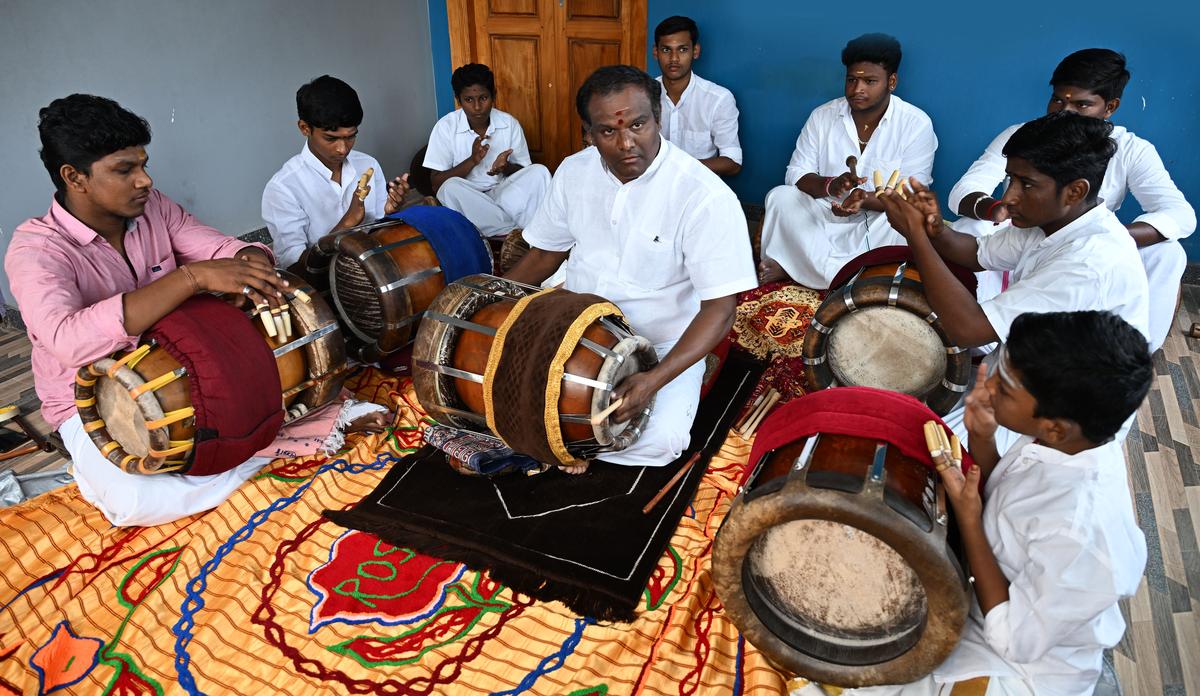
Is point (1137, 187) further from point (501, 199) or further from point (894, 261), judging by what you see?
point (501, 199)

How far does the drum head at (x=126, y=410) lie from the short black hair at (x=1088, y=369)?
8.03 ft

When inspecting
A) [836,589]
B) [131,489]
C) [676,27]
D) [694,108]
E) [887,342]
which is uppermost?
[676,27]

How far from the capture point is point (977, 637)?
5.82 ft

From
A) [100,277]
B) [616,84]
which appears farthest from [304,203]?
[616,84]

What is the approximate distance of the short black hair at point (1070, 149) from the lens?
2.18 metres

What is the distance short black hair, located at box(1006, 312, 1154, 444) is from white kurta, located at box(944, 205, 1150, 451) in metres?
0.56

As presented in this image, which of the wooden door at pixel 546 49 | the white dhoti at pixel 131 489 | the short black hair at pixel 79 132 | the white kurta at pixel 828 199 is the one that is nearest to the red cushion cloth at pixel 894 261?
the white kurta at pixel 828 199

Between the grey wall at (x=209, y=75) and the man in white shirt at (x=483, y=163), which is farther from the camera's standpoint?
the man in white shirt at (x=483, y=163)

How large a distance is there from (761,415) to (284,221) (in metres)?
2.45

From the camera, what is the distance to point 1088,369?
153 cm

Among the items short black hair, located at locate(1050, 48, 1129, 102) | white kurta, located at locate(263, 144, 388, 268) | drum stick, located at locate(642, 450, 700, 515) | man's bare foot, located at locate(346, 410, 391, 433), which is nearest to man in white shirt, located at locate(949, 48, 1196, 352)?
short black hair, located at locate(1050, 48, 1129, 102)

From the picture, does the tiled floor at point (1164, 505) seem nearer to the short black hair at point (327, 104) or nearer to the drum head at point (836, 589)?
the drum head at point (836, 589)

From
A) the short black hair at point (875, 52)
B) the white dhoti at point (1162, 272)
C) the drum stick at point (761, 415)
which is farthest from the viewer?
the short black hair at point (875, 52)

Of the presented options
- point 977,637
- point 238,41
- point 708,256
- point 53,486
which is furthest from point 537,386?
point 238,41
